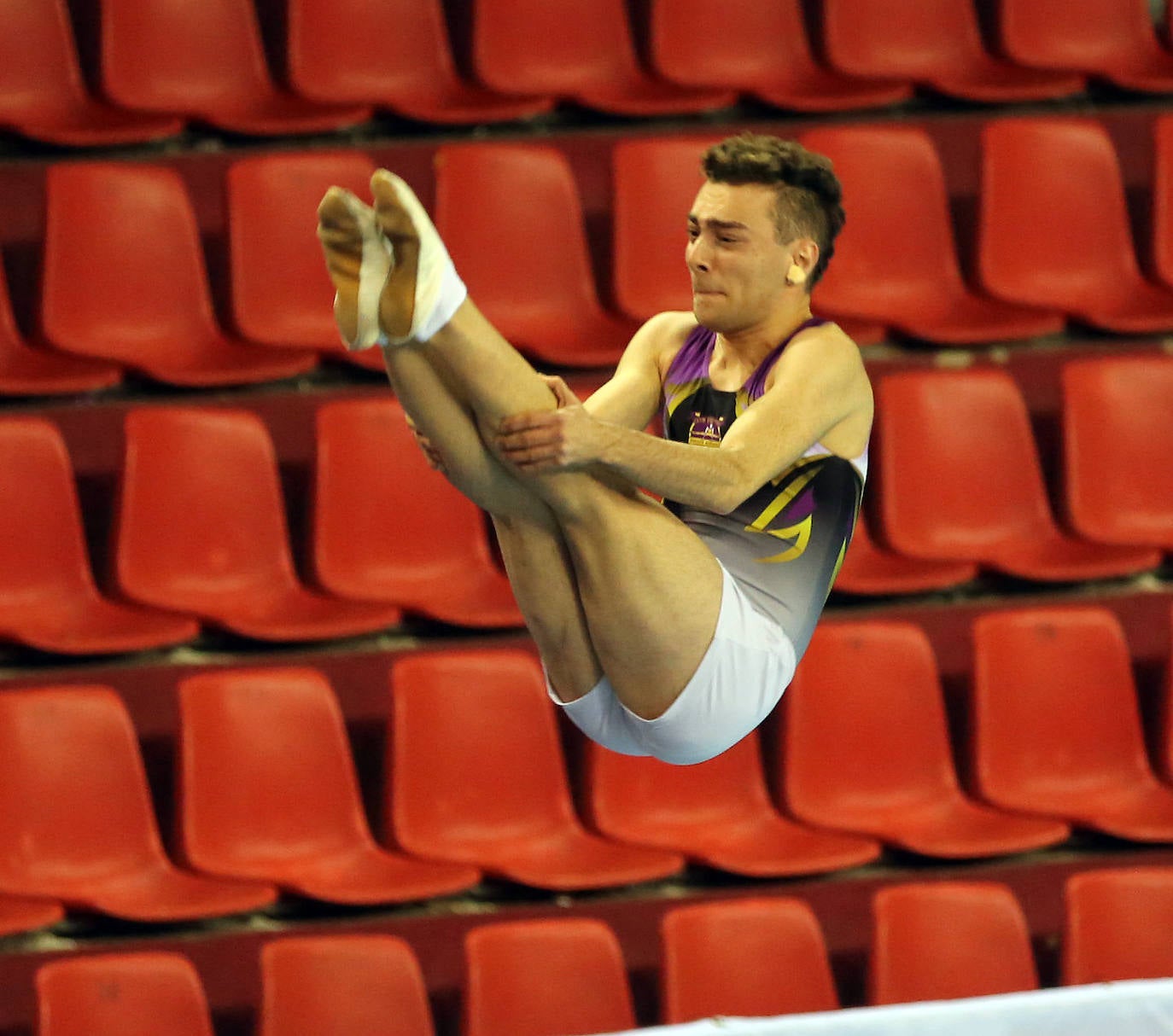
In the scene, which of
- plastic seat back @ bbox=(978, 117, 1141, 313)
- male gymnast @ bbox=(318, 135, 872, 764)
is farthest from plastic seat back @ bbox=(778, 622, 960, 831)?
male gymnast @ bbox=(318, 135, 872, 764)

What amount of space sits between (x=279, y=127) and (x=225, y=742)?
1.17 meters

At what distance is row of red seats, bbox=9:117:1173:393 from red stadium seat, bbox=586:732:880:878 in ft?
2.29

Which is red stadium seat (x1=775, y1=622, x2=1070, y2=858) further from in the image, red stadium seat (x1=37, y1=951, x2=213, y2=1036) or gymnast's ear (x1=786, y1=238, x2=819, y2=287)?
gymnast's ear (x1=786, y1=238, x2=819, y2=287)

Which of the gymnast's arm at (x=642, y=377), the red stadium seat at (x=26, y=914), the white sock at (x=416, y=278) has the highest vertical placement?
the white sock at (x=416, y=278)

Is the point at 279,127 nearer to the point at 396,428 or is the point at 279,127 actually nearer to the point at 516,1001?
the point at 396,428

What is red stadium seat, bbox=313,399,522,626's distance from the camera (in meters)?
3.18

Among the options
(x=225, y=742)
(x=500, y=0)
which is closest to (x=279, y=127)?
(x=500, y=0)

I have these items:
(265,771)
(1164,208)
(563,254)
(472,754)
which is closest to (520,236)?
(563,254)

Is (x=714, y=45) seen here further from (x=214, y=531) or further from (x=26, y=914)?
(x=26, y=914)

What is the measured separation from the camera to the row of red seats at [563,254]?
3342mm

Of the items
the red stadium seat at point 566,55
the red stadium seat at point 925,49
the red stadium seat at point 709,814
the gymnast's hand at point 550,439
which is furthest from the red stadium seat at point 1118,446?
the gymnast's hand at point 550,439

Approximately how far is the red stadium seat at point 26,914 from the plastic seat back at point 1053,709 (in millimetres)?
1475

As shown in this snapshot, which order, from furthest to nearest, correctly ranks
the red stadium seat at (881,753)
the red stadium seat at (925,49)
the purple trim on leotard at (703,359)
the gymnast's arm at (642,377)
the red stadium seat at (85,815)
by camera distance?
the red stadium seat at (925,49)
the red stadium seat at (881,753)
the red stadium seat at (85,815)
the gymnast's arm at (642,377)
the purple trim on leotard at (703,359)

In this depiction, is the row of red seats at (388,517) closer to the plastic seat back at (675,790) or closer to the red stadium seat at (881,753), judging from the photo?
the red stadium seat at (881,753)
